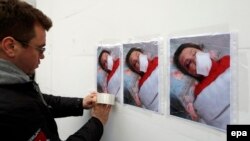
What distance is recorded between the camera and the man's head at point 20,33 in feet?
2.77

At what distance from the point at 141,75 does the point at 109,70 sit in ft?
0.70

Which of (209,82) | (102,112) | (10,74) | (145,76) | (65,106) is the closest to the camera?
(209,82)

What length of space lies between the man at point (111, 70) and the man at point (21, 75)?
0.80 ft

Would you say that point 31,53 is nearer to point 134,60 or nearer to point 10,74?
point 10,74

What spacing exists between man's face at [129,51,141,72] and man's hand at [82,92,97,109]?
0.85 ft

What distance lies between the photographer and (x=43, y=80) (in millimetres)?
1726

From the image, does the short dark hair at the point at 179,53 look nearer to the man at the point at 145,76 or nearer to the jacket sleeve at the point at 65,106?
the man at the point at 145,76

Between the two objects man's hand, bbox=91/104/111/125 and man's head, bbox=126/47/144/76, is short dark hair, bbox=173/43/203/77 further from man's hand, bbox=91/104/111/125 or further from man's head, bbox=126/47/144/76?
man's hand, bbox=91/104/111/125

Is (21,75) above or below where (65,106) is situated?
above

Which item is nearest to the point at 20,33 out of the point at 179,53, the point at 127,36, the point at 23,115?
the point at 23,115

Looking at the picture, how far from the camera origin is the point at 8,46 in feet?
2.81

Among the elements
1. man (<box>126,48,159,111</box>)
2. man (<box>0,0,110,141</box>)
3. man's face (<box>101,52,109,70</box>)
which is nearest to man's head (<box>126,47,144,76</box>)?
man (<box>126,48,159,111</box>)

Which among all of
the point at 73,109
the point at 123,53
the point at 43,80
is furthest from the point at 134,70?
the point at 43,80

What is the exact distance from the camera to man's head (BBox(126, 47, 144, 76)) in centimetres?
98
